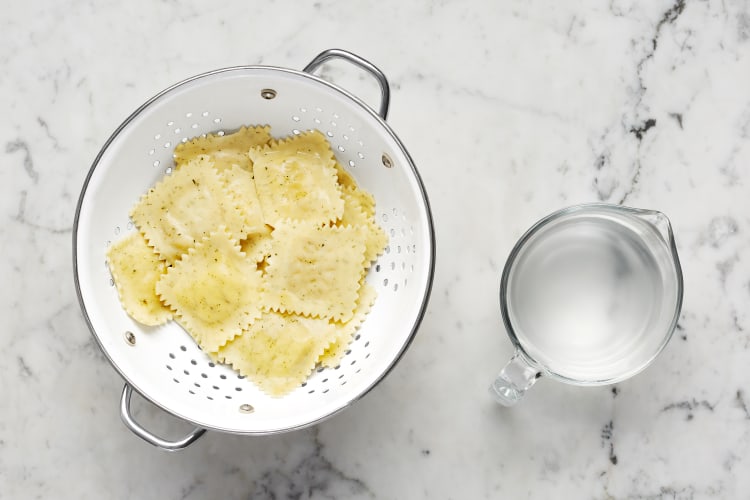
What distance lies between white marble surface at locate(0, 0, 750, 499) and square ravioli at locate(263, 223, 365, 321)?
6.1 inches

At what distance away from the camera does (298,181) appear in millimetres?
1317

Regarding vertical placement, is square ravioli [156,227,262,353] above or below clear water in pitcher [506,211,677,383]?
below

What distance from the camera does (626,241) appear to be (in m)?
1.29

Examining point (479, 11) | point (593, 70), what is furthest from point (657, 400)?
point (479, 11)

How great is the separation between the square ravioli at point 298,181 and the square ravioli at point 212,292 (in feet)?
0.32

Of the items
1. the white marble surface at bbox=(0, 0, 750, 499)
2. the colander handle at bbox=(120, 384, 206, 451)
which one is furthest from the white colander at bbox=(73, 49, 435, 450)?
the white marble surface at bbox=(0, 0, 750, 499)

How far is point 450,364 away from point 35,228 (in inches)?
29.6

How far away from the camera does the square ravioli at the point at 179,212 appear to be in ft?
4.26

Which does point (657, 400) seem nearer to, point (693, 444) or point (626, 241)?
point (693, 444)

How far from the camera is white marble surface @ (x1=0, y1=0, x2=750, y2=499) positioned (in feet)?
4.46

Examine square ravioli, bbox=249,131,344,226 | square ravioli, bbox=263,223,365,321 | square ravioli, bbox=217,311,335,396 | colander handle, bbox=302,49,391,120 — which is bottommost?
square ravioli, bbox=217,311,335,396

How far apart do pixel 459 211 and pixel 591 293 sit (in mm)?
258

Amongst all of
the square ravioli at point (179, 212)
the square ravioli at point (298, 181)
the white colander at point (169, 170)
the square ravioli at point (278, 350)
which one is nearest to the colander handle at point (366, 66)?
the white colander at point (169, 170)

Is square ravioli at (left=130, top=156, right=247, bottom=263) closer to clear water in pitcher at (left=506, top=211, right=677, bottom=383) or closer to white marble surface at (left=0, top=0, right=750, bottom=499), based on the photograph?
white marble surface at (left=0, top=0, right=750, bottom=499)
